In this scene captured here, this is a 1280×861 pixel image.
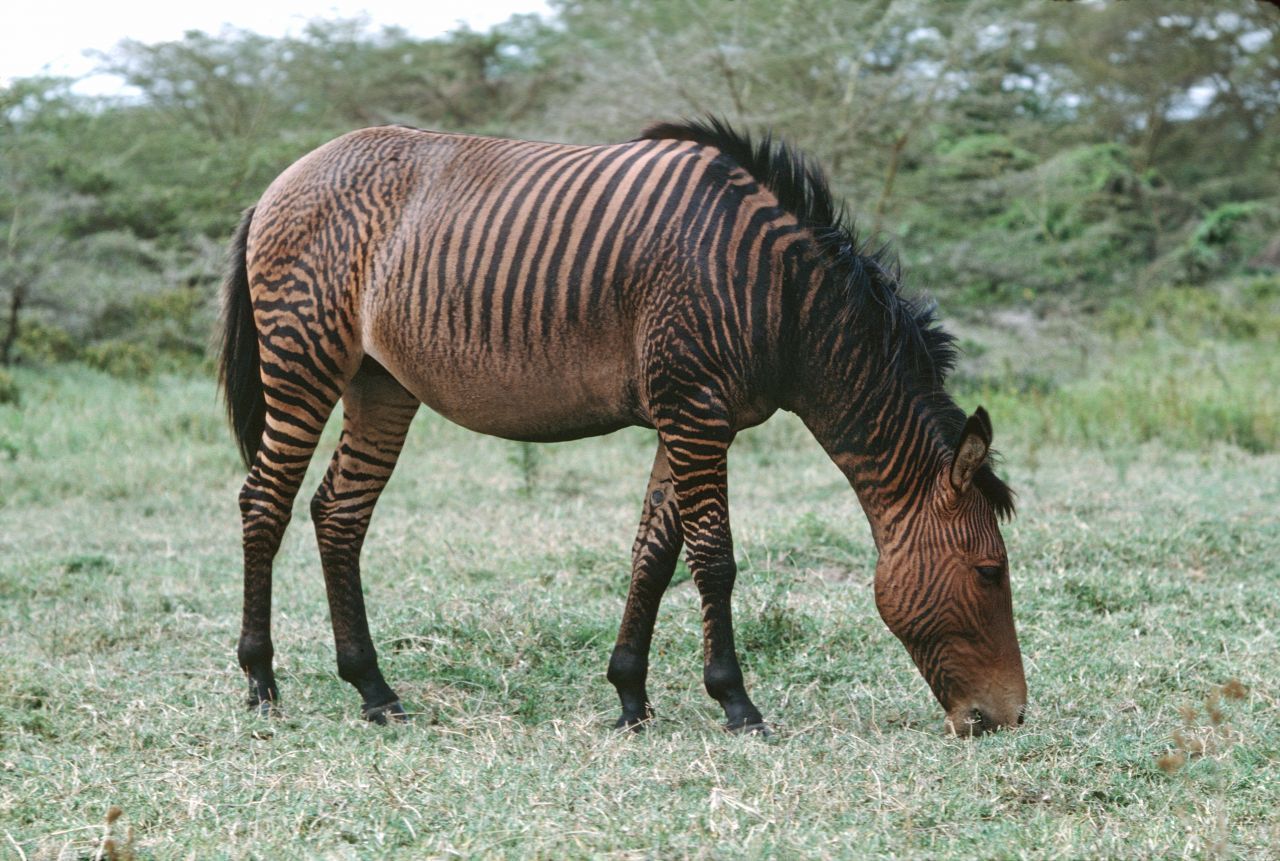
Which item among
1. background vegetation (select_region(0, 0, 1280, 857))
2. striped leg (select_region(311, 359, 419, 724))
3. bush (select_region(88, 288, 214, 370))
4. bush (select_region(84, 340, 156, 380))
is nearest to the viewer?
background vegetation (select_region(0, 0, 1280, 857))

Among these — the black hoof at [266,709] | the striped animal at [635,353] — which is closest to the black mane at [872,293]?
the striped animal at [635,353]

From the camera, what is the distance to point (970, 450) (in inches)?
155

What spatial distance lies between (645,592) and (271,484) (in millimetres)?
1460

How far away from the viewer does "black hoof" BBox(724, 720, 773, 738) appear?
162 inches

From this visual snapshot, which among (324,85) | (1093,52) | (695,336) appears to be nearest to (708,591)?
(695,336)

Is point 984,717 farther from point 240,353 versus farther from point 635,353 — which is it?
point 240,353

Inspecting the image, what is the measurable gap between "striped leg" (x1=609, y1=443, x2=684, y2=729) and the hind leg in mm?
1257

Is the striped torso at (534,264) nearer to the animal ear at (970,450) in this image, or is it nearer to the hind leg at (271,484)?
the hind leg at (271,484)

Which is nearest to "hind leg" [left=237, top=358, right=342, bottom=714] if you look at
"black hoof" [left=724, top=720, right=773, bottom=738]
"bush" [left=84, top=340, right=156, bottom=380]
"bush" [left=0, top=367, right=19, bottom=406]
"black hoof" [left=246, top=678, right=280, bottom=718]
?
"black hoof" [left=246, top=678, right=280, bottom=718]

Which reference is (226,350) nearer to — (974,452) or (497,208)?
(497,208)

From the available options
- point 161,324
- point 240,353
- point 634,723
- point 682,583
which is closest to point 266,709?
point 634,723

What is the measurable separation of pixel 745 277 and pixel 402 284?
48.9 inches

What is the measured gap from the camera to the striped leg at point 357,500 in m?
4.62

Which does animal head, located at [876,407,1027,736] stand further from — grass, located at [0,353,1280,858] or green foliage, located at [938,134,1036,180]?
green foliage, located at [938,134,1036,180]
